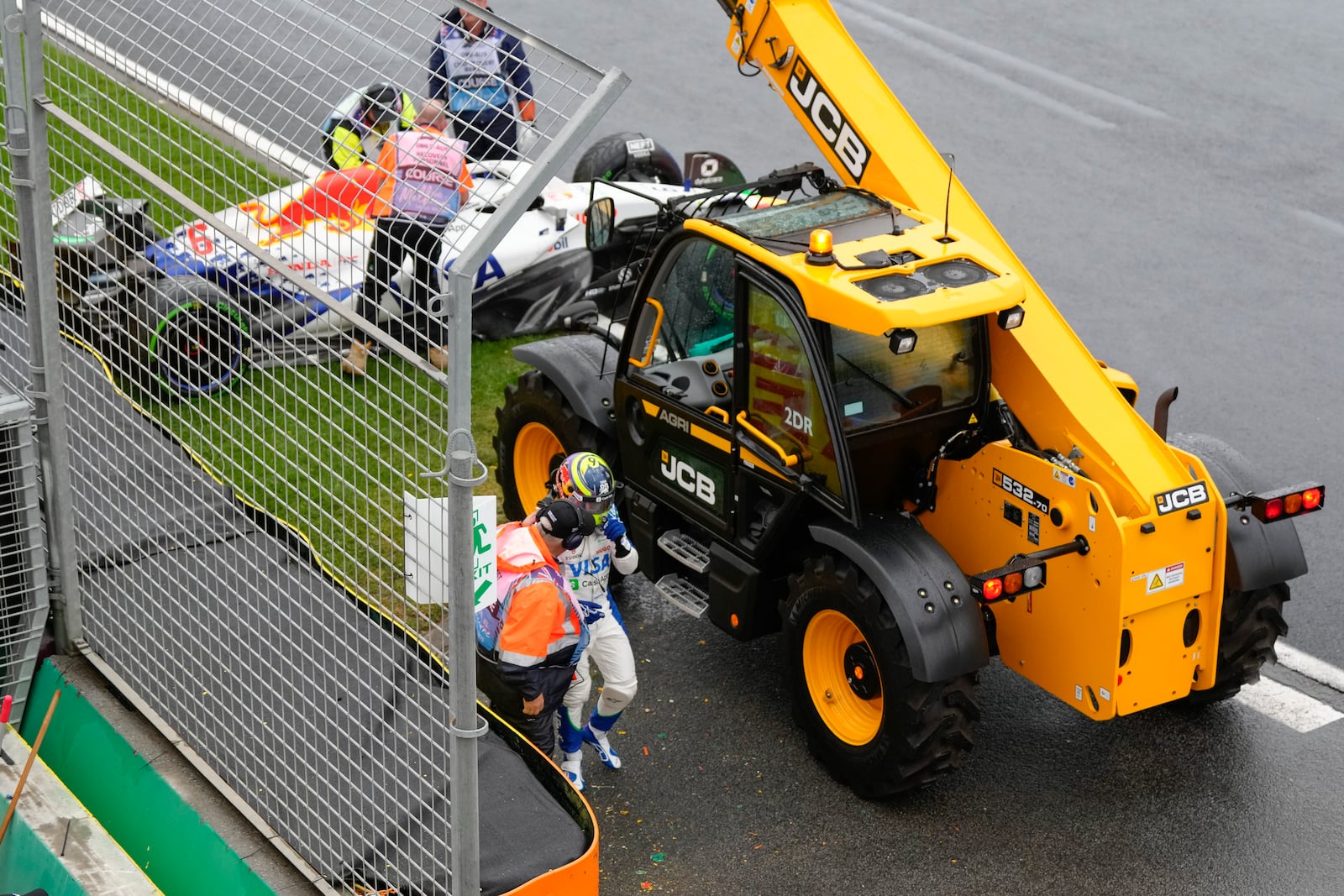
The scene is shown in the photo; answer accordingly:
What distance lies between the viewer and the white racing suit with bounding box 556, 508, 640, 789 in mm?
6102

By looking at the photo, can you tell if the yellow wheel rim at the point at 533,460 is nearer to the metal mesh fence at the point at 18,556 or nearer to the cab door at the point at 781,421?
the cab door at the point at 781,421

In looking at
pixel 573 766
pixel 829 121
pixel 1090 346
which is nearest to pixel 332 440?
pixel 573 766

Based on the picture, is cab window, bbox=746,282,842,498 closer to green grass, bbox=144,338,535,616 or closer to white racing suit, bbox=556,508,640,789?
white racing suit, bbox=556,508,640,789

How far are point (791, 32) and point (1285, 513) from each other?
2896mm

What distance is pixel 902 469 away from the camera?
247 inches

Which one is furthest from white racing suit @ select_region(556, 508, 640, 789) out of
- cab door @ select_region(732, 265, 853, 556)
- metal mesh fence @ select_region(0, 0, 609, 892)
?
metal mesh fence @ select_region(0, 0, 609, 892)

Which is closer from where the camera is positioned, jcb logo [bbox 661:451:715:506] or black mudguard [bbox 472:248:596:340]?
jcb logo [bbox 661:451:715:506]

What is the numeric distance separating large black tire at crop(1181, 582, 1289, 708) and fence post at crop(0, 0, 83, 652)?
437 cm

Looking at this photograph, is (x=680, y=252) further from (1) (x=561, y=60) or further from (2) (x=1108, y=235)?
(2) (x=1108, y=235)

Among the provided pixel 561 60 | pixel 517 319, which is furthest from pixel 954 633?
pixel 517 319

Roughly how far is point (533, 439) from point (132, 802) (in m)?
3.28

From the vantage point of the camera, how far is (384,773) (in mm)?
4207

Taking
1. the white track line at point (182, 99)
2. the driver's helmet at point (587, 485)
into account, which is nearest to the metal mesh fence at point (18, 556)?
the white track line at point (182, 99)

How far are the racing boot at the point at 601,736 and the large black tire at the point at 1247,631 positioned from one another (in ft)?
8.13
